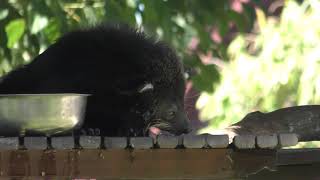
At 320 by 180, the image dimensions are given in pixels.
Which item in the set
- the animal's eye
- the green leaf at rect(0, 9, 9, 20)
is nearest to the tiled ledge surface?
the animal's eye

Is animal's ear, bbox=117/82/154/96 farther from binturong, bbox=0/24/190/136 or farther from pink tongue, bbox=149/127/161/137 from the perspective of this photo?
pink tongue, bbox=149/127/161/137

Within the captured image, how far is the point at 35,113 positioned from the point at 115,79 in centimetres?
67

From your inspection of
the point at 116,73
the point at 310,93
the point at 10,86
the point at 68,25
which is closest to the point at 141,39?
the point at 116,73

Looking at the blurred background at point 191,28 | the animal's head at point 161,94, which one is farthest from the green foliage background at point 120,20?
the animal's head at point 161,94

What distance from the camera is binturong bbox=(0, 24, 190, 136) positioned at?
8.07ft

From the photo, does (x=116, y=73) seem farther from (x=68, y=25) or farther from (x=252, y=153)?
(x=68, y=25)

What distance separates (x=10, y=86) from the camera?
8.55 ft

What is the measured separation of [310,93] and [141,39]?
9.94 ft

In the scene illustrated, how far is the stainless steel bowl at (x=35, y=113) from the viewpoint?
75.5 inches

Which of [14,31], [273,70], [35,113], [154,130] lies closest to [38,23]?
[14,31]

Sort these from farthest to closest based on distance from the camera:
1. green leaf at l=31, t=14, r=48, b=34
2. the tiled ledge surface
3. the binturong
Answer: green leaf at l=31, t=14, r=48, b=34 < the binturong < the tiled ledge surface

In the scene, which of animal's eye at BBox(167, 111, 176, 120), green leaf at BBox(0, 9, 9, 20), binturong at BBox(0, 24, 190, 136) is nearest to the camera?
binturong at BBox(0, 24, 190, 136)

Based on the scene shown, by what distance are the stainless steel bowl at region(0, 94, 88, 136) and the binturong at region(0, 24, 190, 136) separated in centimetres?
36

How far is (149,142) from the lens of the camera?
1944 millimetres
